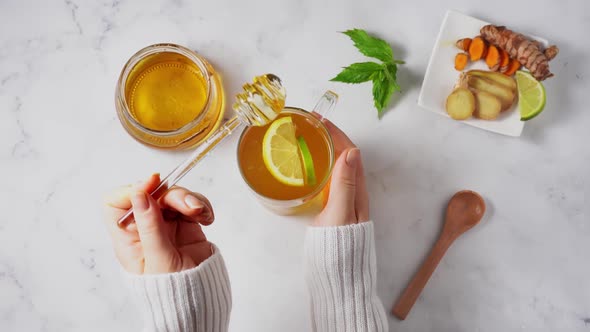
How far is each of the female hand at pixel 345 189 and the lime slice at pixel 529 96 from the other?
14.2 inches

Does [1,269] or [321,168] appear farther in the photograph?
[1,269]

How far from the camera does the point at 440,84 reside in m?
1.04

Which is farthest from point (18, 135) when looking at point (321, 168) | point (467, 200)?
point (467, 200)

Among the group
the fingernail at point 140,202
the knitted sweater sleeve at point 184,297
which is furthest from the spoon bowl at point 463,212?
the fingernail at point 140,202

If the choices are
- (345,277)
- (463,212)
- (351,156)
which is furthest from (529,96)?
(345,277)

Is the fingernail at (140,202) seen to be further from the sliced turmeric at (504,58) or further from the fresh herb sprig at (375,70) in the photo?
the sliced turmeric at (504,58)

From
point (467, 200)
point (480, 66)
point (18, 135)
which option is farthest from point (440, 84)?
point (18, 135)

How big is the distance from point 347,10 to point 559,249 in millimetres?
667

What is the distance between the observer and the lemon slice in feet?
2.87

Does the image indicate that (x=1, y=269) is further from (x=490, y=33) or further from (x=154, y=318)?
(x=490, y=33)

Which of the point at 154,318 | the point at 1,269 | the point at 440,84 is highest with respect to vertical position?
the point at 440,84

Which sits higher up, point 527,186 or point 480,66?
point 480,66

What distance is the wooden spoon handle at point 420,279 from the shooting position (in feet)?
3.33

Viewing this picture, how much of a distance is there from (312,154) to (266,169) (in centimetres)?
9
